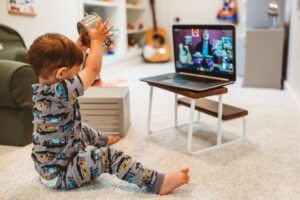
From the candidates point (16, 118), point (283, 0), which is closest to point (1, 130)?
point (16, 118)

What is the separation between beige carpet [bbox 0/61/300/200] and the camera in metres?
1.28

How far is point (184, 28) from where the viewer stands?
5.84ft

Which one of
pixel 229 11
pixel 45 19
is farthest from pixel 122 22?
pixel 45 19

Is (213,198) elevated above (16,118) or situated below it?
below

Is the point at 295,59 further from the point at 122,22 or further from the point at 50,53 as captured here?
the point at 122,22

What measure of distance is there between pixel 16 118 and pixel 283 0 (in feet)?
8.62

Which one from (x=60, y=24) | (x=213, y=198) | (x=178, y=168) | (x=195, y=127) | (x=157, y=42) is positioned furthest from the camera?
(x=157, y=42)

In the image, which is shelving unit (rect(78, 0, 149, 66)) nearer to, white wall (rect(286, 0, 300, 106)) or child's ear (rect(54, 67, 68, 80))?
white wall (rect(286, 0, 300, 106))

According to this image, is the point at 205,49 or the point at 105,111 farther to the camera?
the point at 105,111

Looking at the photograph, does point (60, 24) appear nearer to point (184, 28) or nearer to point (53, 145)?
point (184, 28)

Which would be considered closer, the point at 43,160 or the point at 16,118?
the point at 43,160

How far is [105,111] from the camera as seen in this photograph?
6.07 ft

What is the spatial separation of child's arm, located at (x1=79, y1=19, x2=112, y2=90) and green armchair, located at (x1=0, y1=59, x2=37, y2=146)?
0.55 meters

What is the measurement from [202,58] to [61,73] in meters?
0.79
